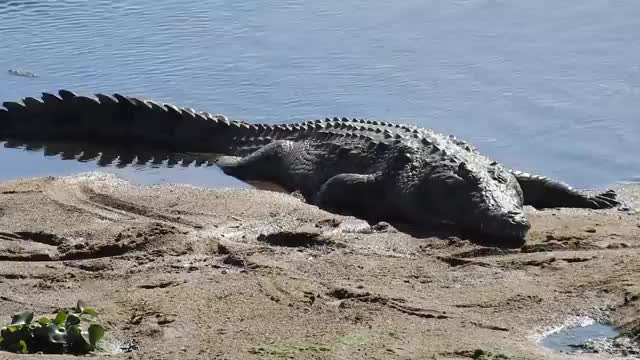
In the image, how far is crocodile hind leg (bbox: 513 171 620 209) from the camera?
328 inches

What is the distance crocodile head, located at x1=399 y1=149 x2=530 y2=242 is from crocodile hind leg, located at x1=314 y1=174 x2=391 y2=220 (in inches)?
8.0

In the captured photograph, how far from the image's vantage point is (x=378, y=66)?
39.0 feet

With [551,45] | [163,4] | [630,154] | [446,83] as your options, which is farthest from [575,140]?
[163,4]

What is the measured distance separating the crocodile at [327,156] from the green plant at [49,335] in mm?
2974

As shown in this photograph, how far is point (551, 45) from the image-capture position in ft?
40.3

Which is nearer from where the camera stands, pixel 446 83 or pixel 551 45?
pixel 446 83

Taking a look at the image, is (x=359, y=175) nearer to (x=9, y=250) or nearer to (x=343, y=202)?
(x=343, y=202)

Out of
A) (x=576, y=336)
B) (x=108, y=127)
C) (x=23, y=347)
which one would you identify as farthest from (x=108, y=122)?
(x=576, y=336)

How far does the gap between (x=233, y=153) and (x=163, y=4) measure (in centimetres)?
609

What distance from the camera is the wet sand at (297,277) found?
554 centimetres

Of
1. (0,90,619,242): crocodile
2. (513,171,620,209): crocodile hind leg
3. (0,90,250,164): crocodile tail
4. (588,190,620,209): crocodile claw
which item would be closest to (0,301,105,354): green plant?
(0,90,619,242): crocodile

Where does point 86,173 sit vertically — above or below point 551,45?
below

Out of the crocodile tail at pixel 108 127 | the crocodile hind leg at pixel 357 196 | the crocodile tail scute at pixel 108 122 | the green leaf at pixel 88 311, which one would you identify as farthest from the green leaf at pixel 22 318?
the crocodile tail scute at pixel 108 122

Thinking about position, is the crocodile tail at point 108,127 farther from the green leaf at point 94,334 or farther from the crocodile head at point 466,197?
the green leaf at point 94,334
